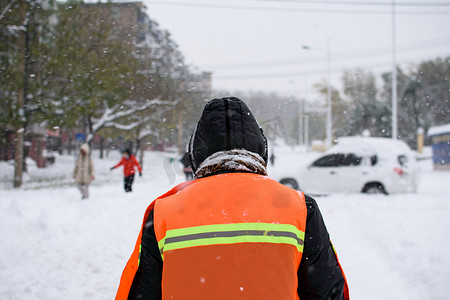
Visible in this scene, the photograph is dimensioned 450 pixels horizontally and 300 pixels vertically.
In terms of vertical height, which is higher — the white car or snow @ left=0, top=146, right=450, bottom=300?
the white car

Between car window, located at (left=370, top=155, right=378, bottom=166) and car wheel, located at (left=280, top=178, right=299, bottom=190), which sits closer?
car window, located at (left=370, top=155, right=378, bottom=166)

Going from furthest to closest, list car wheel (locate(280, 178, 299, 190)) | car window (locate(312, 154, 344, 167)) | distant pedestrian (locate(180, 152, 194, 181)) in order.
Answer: car wheel (locate(280, 178, 299, 190)) → car window (locate(312, 154, 344, 167)) → distant pedestrian (locate(180, 152, 194, 181))

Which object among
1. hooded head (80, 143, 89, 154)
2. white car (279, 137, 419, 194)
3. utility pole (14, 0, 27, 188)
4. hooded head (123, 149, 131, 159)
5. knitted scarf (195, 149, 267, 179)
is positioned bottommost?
white car (279, 137, 419, 194)

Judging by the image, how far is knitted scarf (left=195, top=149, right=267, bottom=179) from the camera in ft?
4.85

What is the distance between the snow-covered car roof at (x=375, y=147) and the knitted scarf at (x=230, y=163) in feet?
33.3

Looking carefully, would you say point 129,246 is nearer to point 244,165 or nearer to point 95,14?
point 244,165

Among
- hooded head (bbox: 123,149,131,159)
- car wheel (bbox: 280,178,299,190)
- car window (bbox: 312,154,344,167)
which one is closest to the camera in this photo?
hooded head (bbox: 123,149,131,159)

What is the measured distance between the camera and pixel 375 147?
10.7 m

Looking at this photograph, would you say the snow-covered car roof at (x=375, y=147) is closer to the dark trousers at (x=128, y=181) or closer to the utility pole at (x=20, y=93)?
the dark trousers at (x=128, y=181)

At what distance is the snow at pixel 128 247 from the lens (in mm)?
4270

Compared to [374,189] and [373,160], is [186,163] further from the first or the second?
[374,189]

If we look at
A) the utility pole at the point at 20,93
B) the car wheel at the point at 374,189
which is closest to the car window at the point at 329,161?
the car wheel at the point at 374,189

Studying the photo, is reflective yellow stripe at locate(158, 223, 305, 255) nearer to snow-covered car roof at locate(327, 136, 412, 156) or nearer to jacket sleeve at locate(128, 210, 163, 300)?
jacket sleeve at locate(128, 210, 163, 300)

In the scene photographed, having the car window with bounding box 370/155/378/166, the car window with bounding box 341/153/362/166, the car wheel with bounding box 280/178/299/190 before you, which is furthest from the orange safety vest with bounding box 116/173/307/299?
the car wheel with bounding box 280/178/299/190
